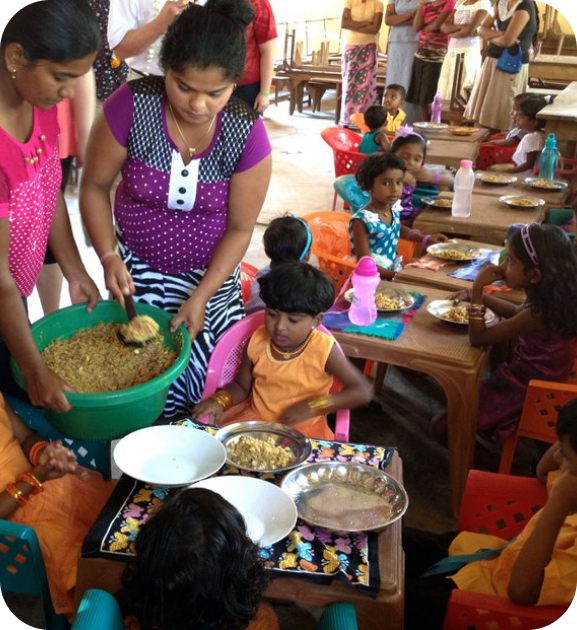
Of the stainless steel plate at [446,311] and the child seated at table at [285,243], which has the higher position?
the child seated at table at [285,243]

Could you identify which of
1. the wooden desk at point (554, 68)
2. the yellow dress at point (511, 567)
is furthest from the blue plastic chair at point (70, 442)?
the wooden desk at point (554, 68)

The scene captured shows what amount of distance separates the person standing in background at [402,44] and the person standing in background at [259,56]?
262 cm

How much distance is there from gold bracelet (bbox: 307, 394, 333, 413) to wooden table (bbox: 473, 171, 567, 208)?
7.80ft

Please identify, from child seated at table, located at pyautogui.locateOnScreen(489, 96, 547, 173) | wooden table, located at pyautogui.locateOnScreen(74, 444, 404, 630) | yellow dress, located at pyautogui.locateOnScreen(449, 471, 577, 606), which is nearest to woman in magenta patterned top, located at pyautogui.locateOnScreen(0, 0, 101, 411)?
wooden table, located at pyautogui.locateOnScreen(74, 444, 404, 630)

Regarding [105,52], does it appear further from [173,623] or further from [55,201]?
[173,623]

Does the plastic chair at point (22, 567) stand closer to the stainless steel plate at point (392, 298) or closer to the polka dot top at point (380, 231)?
the stainless steel plate at point (392, 298)

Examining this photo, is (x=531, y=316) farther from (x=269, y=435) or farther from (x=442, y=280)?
(x=269, y=435)

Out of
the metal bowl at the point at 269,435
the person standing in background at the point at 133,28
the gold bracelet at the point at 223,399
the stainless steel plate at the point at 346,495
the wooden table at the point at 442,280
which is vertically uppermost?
the person standing in background at the point at 133,28

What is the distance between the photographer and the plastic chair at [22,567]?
1478 mm

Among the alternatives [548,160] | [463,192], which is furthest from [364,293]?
[548,160]

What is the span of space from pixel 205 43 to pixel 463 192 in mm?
2207

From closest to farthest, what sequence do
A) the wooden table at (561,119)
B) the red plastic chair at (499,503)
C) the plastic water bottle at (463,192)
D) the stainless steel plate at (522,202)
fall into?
the red plastic chair at (499,503) < the plastic water bottle at (463,192) < the stainless steel plate at (522,202) < the wooden table at (561,119)

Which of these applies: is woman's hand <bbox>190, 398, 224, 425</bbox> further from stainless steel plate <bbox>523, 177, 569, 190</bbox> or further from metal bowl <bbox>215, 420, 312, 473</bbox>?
stainless steel plate <bbox>523, 177, 569, 190</bbox>

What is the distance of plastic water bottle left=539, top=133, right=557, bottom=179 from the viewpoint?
429 cm
